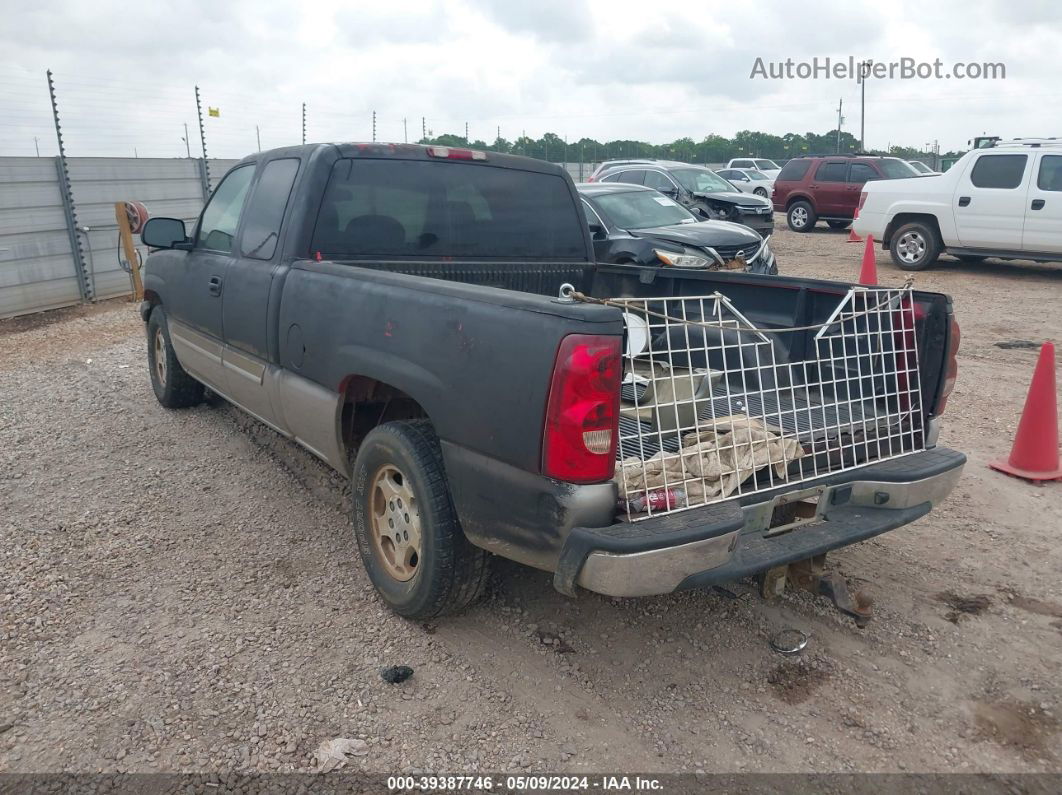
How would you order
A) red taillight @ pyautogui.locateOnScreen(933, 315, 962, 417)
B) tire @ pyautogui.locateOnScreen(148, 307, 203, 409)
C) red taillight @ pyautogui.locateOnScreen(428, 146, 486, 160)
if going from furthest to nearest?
tire @ pyautogui.locateOnScreen(148, 307, 203, 409) < red taillight @ pyautogui.locateOnScreen(428, 146, 486, 160) < red taillight @ pyautogui.locateOnScreen(933, 315, 962, 417)

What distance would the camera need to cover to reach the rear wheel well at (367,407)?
3.30m

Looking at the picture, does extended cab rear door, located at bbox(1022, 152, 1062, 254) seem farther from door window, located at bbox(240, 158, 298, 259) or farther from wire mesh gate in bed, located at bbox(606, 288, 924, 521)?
door window, located at bbox(240, 158, 298, 259)

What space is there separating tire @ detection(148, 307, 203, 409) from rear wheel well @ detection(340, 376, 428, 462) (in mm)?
2582

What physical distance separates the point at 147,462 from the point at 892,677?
4.32m

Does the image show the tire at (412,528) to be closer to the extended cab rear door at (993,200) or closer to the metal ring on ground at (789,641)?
the metal ring on ground at (789,641)

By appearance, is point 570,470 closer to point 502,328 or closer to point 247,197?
point 502,328

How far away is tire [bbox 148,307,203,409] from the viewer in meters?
5.79

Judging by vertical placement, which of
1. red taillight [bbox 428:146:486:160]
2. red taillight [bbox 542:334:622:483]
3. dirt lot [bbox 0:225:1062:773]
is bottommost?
dirt lot [bbox 0:225:1062:773]

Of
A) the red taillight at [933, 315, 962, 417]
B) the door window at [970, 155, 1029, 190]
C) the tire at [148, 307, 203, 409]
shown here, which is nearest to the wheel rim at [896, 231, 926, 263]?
the door window at [970, 155, 1029, 190]

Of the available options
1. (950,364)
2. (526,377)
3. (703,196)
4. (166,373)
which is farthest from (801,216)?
(526,377)

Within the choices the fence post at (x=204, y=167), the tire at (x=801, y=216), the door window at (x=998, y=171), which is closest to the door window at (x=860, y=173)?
the tire at (x=801, y=216)

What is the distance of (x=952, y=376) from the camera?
3.30 metres

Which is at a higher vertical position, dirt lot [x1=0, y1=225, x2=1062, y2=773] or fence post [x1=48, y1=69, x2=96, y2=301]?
fence post [x1=48, y1=69, x2=96, y2=301]

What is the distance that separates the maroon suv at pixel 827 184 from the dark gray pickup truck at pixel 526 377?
16.1 meters
